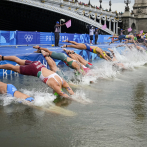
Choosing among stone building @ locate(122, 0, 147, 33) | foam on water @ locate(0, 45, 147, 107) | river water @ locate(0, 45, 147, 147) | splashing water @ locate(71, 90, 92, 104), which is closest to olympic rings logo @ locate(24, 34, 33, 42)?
foam on water @ locate(0, 45, 147, 107)

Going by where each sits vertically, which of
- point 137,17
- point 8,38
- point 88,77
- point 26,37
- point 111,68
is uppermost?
point 137,17

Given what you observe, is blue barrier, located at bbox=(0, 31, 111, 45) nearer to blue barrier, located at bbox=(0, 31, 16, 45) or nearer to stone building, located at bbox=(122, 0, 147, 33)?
blue barrier, located at bbox=(0, 31, 16, 45)

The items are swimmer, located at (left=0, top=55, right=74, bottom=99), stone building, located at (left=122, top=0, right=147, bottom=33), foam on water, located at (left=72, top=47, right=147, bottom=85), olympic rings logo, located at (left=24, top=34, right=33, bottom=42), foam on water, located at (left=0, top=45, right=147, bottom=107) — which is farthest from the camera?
stone building, located at (left=122, top=0, right=147, bottom=33)

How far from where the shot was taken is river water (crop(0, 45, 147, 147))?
5.02 meters

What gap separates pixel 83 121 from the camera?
609cm

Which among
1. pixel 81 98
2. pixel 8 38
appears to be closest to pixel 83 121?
pixel 81 98

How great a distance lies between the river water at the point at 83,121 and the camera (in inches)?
197

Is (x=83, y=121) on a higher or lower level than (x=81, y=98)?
lower

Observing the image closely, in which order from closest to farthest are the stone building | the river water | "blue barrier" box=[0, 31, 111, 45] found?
the river water → "blue barrier" box=[0, 31, 111, 45] → the stone building

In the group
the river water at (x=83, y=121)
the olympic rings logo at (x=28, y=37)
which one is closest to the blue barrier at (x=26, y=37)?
the olympic rings logo at (x=28, y=37)

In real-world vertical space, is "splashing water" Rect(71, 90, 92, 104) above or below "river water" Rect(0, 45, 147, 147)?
above

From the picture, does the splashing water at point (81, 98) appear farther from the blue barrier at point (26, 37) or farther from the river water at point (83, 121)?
the blue barrier at point (26, 37)

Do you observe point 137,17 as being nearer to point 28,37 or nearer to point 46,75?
point 28,37

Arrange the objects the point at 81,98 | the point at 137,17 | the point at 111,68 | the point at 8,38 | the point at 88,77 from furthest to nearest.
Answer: the point at 137,17, the point at 8,38, the point at 111,68, the point at 88,77, the point at 81,98
